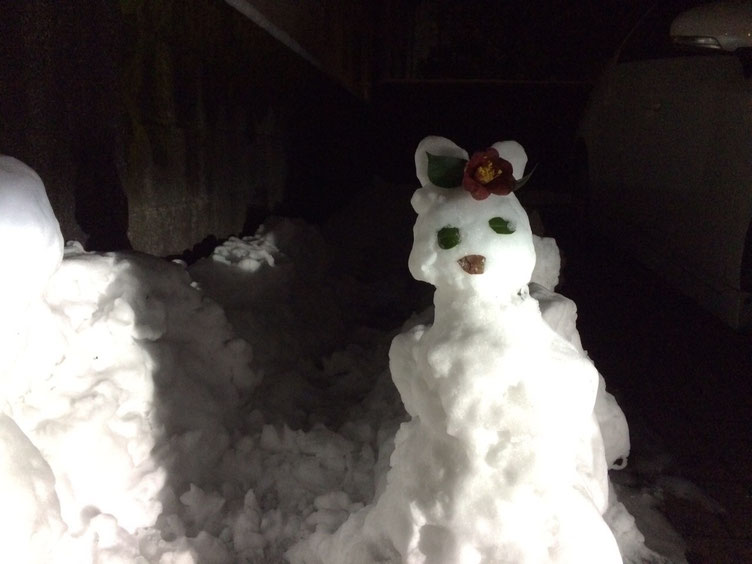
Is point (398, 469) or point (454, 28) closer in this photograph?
point (398, 469)

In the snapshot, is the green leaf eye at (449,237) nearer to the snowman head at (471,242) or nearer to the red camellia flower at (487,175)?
the snowman head at (471,242)

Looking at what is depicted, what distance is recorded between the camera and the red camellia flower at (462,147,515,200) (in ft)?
5.44

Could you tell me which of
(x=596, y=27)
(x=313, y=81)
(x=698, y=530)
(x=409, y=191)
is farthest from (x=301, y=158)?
(x=596, y=27)

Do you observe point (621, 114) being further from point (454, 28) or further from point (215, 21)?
point (454, 28)

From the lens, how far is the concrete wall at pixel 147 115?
2.29 m

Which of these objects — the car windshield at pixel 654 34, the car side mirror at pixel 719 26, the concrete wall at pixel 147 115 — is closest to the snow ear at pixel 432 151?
the concrete wall at pixel 147 115

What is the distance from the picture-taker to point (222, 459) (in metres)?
2.56

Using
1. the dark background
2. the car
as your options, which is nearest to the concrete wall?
the dark background

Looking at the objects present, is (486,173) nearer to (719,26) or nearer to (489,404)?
(489,404)

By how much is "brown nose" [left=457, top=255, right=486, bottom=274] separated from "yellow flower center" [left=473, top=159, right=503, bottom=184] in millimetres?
183

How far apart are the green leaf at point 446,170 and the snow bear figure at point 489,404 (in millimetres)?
27

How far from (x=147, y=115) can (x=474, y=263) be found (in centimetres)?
191

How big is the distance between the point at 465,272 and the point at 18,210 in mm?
1078

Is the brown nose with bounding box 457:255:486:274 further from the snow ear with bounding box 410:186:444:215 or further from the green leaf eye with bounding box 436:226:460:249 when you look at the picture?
the snow ear with bounding box 410:186:444:215
